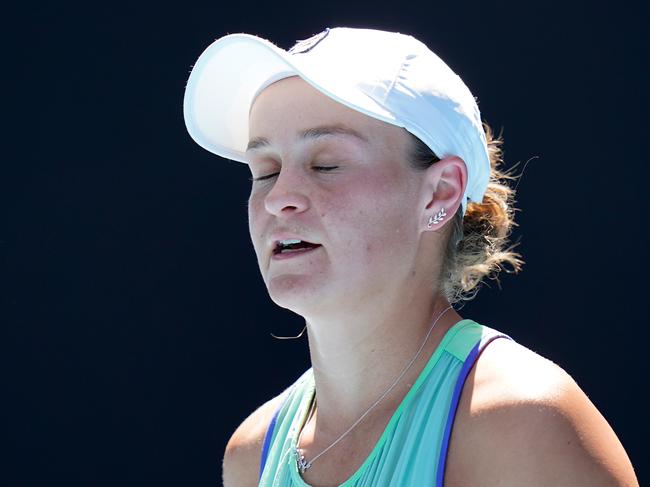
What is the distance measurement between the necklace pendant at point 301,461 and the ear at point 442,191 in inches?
18.8

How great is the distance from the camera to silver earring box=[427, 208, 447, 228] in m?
1.42

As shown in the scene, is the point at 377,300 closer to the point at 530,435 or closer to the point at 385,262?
the point at 385,262

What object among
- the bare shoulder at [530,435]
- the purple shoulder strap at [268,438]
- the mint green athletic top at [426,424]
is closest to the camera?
the bare shoulder at [530,435]

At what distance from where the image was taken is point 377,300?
139 centimetres

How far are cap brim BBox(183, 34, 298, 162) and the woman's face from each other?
3.4 inches

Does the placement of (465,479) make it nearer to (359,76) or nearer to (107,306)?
(359,76)

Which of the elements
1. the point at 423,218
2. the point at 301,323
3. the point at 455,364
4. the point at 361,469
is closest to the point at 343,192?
the point at 423,218

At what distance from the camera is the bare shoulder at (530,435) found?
3.80 ft

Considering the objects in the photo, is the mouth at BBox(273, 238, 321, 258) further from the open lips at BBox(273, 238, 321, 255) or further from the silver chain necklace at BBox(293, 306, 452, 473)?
the silver chain necklace at BBox(293, 306, 452, 473)

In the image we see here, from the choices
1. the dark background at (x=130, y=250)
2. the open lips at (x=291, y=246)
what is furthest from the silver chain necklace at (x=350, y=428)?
the dark background at (x=130, y=250)

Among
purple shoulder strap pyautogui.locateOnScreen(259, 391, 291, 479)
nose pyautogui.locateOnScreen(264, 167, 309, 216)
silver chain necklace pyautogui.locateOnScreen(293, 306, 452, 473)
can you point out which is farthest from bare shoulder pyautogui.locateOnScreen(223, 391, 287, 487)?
nose pyautogui.locateOnScreen(264, 167, 309, 216)

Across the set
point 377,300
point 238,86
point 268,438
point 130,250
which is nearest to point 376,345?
point 377,300

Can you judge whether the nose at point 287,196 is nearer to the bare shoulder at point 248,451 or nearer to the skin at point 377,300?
the skin at point 377,300

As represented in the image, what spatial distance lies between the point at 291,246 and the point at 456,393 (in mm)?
357
